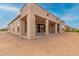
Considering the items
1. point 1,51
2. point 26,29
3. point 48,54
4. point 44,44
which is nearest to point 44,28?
point 26,29

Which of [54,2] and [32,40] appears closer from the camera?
[54,2]

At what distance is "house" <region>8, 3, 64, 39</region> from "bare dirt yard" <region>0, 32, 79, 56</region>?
0.90 ft

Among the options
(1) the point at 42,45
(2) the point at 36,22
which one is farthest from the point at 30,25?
(1) the point at 42,45

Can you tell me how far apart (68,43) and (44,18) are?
3.49 ft

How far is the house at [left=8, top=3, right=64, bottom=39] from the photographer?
2783 millimetres

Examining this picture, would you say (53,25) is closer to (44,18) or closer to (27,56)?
(44,18)

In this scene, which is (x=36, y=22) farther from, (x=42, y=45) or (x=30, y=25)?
(x=42, y=45)

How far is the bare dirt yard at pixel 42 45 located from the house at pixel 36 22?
27 cm

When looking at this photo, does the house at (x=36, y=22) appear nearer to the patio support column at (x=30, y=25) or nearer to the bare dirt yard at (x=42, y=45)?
the patio support column at (x=30, y=25)

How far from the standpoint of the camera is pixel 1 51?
2.26m

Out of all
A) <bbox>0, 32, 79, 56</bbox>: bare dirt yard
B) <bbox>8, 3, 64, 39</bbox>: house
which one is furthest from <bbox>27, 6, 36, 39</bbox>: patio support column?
<bbox>0, 32, 79, 56</bbox>: bare dirt yard

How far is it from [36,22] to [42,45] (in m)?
0.83

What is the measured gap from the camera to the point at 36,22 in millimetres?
3066

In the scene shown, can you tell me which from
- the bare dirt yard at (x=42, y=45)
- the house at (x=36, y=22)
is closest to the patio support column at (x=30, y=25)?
the house at (x=36, y=22)
